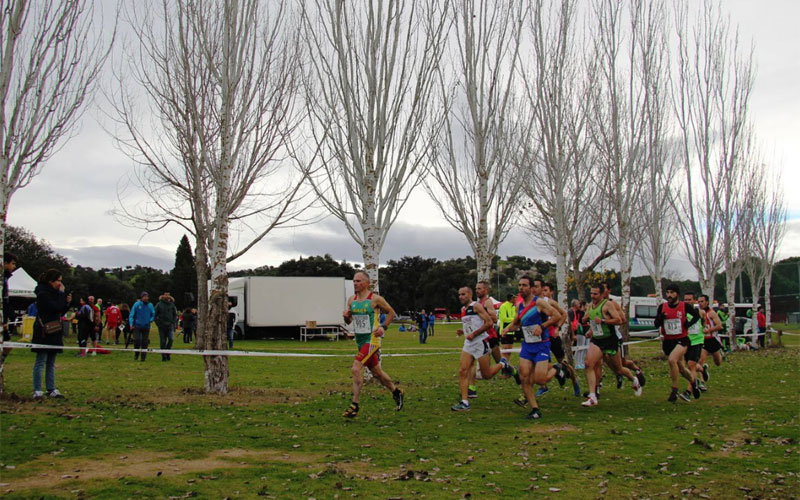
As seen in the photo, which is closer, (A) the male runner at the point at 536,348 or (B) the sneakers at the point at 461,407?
(A) the male runner at the point at 536,348

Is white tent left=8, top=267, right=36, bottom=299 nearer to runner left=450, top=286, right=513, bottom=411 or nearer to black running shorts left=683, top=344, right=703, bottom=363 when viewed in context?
runner left=450, top=286, right=513, bottom=411

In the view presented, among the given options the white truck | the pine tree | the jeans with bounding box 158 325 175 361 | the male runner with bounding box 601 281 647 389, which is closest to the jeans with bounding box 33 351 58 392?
the jeans with bounding box 158 325 175 361

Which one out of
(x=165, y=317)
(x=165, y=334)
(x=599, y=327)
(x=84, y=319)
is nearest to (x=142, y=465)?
(x=599, y=327)

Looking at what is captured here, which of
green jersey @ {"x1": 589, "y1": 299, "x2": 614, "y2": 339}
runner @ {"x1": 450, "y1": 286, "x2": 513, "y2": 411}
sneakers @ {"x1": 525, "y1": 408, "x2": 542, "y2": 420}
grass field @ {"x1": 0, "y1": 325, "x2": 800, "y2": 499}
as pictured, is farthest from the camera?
green jersey @ {"x1": 589, "y1": 299, "x2": 614, "y2": 339}

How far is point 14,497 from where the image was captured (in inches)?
199

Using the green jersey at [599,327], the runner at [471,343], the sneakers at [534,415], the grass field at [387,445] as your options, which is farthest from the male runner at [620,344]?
the sneakers at [534,415]

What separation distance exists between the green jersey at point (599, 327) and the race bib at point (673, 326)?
4.29 ft

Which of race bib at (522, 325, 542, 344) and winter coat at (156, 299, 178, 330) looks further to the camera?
winter coat at (156, 299, 178, 330)

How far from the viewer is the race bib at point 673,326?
11.3 m

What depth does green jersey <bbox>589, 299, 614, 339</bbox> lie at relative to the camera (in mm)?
10633

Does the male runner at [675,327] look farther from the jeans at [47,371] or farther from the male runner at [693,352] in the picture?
the jeans at [47,371]

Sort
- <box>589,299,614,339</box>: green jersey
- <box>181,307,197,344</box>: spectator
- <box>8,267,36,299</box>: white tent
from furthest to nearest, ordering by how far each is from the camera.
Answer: <box>8,267,36,299</box>: white tent, <box>181,307,197,344</box>: spectator, <box>589,299,614,339</box>: green jersey

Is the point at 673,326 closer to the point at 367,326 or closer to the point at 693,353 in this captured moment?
the point at 693,353

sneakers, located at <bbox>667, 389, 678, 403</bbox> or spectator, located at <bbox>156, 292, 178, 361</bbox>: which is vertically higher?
spectator, located at <bbox>156, 292, 178, 361</bbox>
